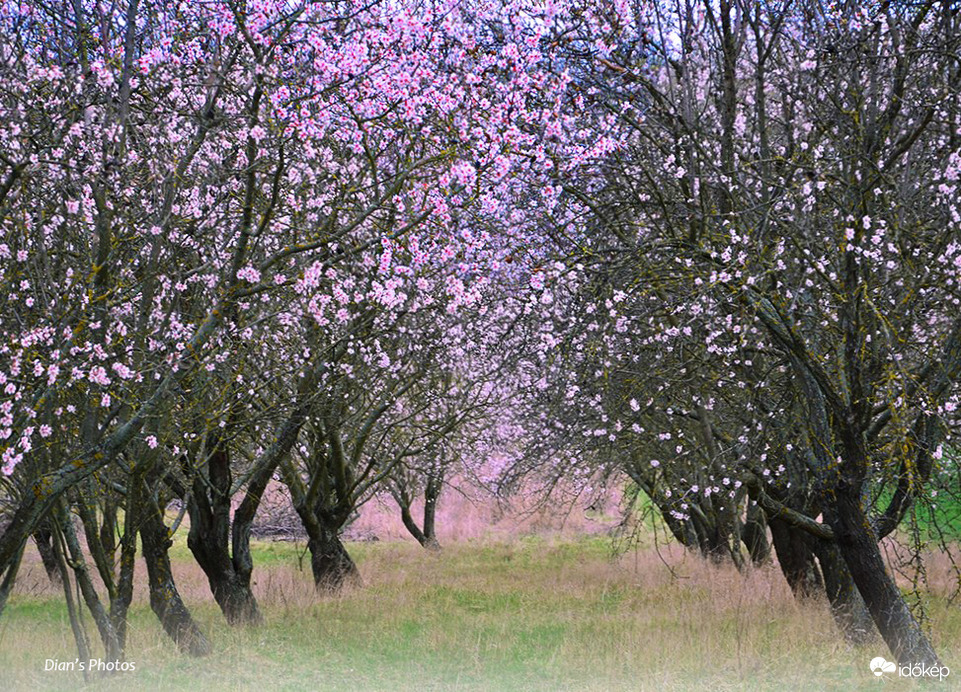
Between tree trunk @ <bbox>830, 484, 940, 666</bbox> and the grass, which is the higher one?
tree trunk @ <bbox>830, 484, 940, 666</bbox>

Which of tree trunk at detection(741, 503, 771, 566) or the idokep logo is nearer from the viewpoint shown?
the idokep logo

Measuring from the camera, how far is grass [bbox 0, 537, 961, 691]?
9.61 metres

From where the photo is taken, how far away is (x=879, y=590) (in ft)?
26.5

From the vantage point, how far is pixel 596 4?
27.8ft

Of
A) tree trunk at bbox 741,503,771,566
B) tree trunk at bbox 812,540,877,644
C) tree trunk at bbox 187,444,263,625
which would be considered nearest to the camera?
tree trunk at bbox 812,540,877,644

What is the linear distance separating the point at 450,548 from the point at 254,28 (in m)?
23.6

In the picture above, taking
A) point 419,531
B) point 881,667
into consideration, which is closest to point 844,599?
point 881,667

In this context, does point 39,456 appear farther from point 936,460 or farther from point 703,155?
point 936,460

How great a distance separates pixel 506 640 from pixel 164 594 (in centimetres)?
439

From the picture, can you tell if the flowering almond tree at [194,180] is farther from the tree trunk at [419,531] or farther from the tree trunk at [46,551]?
the tree trunk at [419,531]

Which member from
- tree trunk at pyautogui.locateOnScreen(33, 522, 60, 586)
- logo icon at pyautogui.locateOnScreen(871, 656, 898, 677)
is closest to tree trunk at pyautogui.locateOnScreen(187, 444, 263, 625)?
tree trunk at pyautogui.locateOnScreen(33, 522, 60, 586)

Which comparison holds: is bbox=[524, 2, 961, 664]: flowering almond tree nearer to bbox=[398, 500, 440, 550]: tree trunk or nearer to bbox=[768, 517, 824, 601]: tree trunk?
bbox=[768, 517, 824, 601]: tree trunk

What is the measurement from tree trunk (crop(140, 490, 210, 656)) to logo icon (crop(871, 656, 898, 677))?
7408mm

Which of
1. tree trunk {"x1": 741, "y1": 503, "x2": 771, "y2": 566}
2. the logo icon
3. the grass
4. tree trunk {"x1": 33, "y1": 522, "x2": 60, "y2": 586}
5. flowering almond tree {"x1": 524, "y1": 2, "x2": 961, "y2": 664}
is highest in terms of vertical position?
flowering almond tree {"x1": 524, "y1": 2, "x2": 961, "y2": 664}
